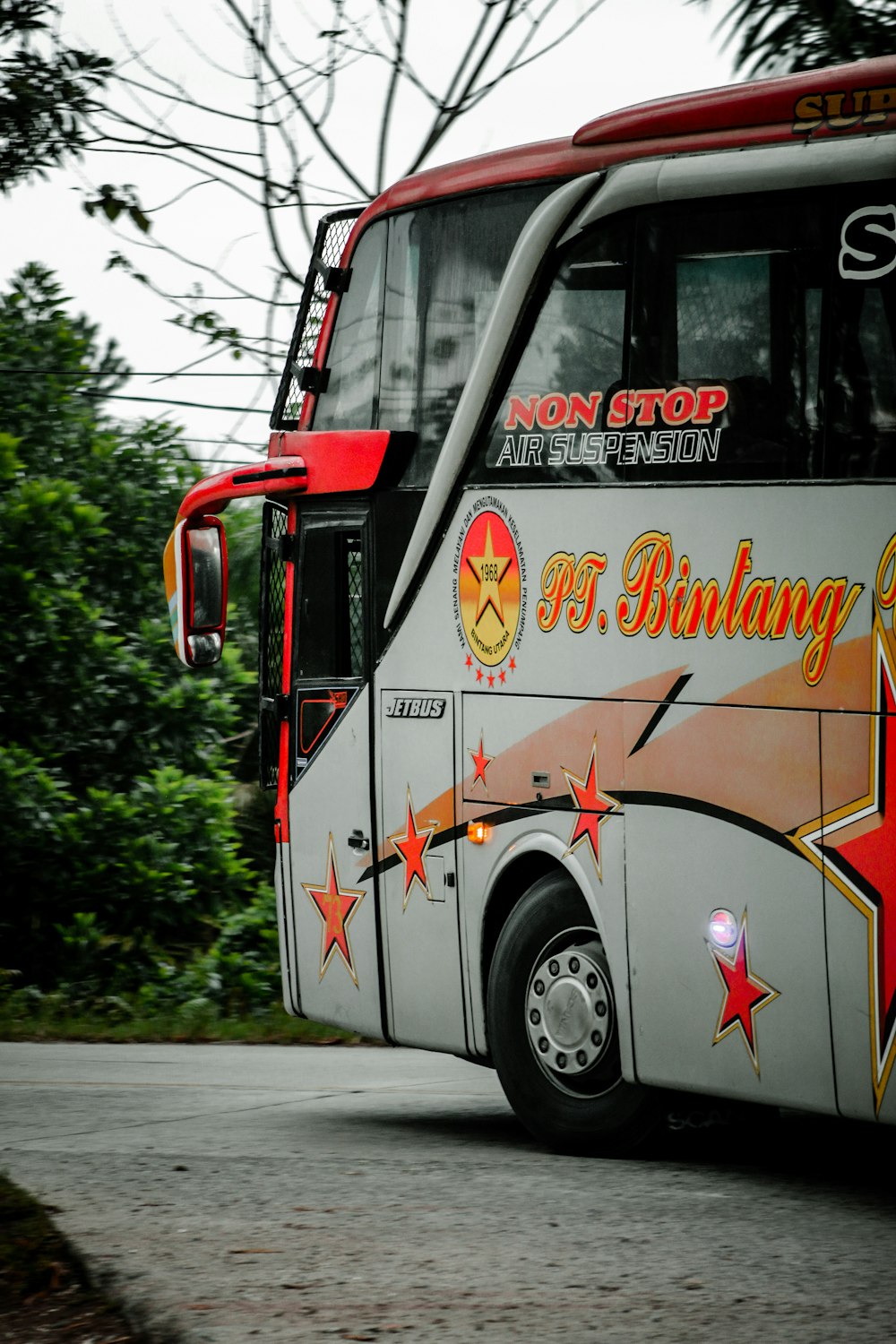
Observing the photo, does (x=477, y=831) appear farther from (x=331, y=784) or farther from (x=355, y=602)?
(x=355, y=602)

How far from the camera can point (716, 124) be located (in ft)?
23.4

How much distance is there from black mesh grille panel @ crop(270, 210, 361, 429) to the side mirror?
27.0 inches

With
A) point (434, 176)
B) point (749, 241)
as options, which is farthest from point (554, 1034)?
point (434, 176)

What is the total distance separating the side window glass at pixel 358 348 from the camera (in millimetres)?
9047

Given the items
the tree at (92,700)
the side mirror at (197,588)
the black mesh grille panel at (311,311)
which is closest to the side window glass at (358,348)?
the black mesh grille panel at (311,311)

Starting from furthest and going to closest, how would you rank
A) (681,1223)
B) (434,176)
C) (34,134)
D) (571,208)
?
1. (34,134)
2. (434,176)
3. (571,208)
4. (681,1223)

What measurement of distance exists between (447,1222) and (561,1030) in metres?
1.61

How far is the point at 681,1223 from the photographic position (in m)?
6.28

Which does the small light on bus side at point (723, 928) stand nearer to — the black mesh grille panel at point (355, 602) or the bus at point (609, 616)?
the bus at point (609, 616)

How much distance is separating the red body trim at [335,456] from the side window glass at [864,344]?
8.67 feet

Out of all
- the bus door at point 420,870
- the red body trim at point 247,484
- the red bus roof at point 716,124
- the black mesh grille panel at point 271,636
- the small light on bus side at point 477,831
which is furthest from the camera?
the black mesh grille panel at point 271,636

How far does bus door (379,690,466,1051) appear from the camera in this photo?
8.41 metres

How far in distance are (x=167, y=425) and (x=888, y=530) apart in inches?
489

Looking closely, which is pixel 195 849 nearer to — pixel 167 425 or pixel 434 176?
pixel 167 425
